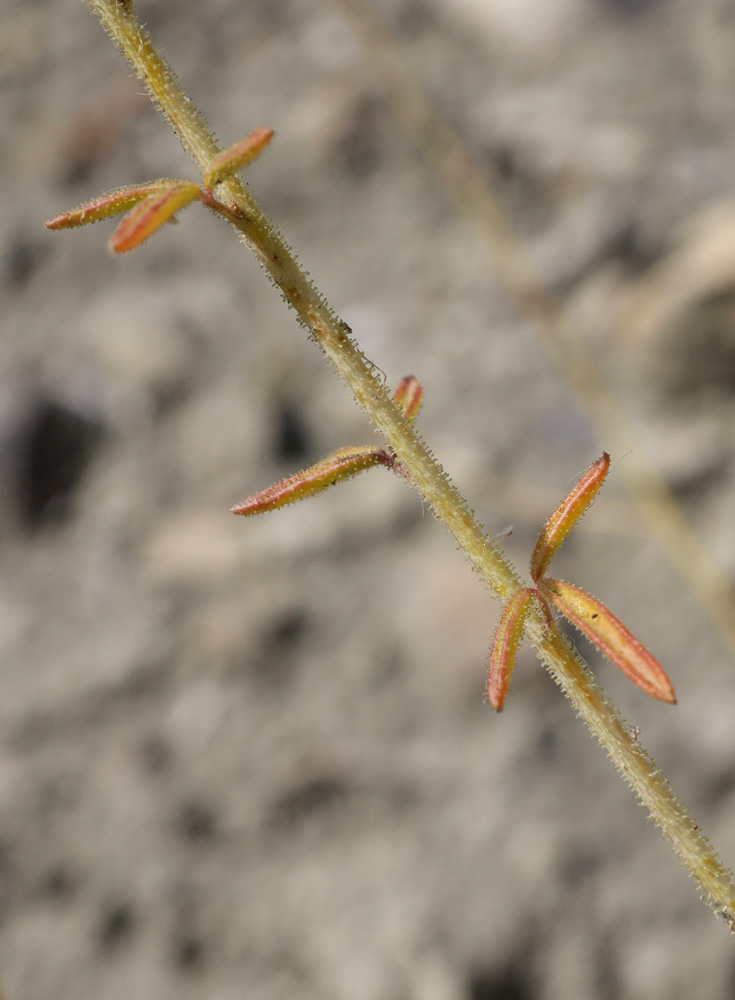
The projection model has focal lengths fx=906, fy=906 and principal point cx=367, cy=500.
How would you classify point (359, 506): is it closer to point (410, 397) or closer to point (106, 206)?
point (410, 397)

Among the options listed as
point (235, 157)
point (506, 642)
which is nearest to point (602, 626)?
point (506, 642)

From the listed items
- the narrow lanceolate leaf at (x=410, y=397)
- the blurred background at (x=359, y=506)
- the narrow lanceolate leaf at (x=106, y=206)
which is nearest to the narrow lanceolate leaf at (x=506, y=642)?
the narrow lanceolate leaf at (x=410, y=397)

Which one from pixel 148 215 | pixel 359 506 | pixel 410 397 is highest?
pixel 148 215

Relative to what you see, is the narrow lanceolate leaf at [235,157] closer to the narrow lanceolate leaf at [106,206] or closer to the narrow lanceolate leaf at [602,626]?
the narrow lanceolate leaf at [106,206]

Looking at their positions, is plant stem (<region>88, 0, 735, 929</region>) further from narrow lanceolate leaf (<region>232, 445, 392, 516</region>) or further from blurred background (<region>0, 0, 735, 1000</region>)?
blurred background (<region>0, 0, 735, 1000</region>)

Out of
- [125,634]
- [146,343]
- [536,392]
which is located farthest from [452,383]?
[125,634]

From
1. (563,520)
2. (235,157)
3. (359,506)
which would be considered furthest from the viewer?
(359,506)

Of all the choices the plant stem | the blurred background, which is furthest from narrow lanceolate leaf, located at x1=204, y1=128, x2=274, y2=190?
the blurred background
